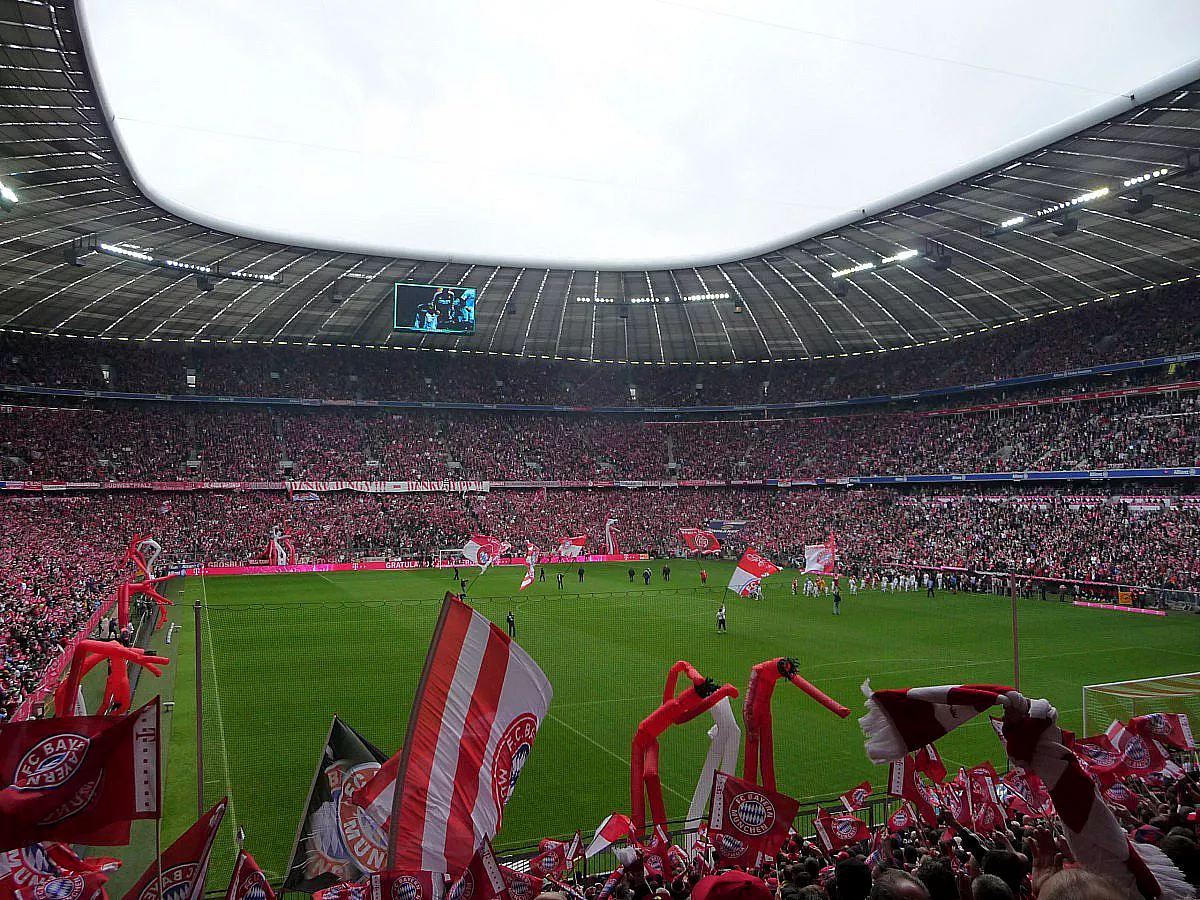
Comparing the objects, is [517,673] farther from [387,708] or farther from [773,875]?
[387,708]

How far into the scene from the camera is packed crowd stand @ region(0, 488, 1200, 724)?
3619cm

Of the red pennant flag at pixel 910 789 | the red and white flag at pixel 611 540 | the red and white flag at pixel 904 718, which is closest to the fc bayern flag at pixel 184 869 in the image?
the red and white flag at pixel 904 718

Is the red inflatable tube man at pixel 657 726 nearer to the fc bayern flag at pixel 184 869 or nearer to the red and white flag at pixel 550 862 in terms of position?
the red and white flag at pixel 550 862

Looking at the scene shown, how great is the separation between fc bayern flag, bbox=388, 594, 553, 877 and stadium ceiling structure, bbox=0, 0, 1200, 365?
21.0 metres

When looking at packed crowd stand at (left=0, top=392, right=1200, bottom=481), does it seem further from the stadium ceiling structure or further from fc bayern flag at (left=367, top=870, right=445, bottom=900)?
fc bayern flag at (left=367, top=870, right=445, bottom=900)

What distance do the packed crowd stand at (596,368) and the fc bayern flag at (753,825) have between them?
46.1 metres

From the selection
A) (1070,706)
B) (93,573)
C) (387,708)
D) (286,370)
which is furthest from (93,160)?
(286,370)

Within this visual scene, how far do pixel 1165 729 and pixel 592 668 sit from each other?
1541 centimetres

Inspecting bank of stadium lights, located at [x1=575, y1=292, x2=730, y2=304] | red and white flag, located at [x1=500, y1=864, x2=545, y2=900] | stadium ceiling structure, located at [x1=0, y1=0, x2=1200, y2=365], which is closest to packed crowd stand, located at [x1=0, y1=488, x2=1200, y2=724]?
stadium ceiling structure, located at [x1=0, y1=0, x2=1200, y2=365]

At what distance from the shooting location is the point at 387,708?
757 inches

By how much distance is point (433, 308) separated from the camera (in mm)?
43562

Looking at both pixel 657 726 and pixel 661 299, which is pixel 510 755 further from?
pixel 661 299

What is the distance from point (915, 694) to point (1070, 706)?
694 inches

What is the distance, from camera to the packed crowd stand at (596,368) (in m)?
47.8
